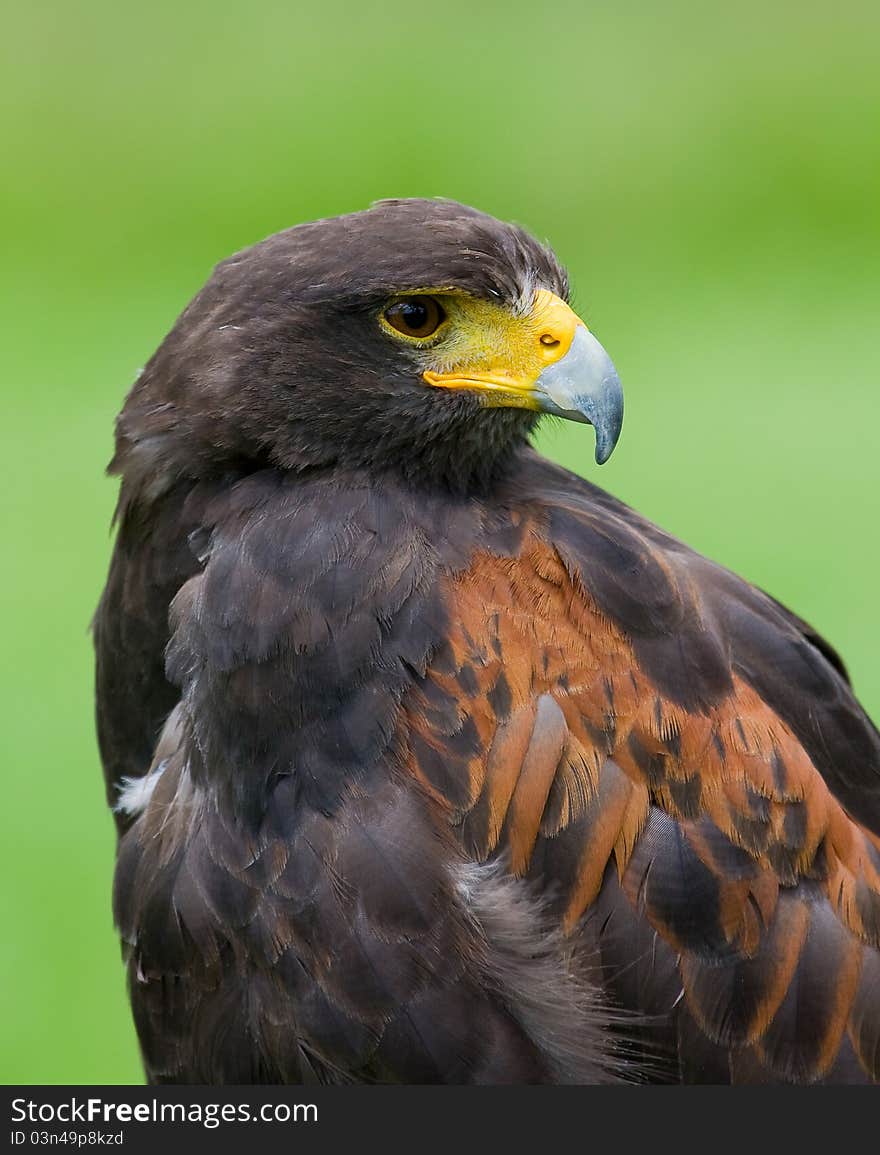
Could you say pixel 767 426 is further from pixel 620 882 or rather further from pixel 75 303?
pixel 620 882

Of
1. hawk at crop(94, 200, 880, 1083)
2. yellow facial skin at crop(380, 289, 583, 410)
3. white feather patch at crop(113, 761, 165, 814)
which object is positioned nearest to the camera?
hawk at crop(94, 200, 880, 1083)

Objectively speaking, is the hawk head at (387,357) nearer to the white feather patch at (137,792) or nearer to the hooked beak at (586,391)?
the hooked beak at (586,391)

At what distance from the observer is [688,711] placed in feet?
9.27

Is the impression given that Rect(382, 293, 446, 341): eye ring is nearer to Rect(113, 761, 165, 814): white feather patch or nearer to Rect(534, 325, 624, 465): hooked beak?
Rect(534, 325, 624, 465): hooked beak

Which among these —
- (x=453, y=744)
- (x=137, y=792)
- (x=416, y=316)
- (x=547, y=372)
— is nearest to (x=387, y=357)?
(x=416, y=316)

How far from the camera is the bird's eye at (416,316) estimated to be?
113 inches

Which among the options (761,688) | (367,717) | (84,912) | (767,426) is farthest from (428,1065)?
(767,426)

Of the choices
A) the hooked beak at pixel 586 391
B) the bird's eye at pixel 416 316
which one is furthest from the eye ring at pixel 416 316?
the hooked beak at pixel 586 391

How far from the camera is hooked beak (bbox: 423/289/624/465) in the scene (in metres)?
2.88

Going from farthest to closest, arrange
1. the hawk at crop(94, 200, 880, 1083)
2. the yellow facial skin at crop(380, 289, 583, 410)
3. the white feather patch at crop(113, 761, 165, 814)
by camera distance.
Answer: the white feather patch at crop(113, 761, 165, 814)
the yellow facial skin at crop(380, 289, 583, 410)
the hawk at crop(94, 200, 880, 1083)

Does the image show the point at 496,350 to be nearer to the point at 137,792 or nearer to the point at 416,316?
the point at 416,316

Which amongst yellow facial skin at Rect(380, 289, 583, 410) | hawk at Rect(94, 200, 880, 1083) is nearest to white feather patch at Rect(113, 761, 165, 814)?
→ hawk at Rect(94, 200, 880, 1083)

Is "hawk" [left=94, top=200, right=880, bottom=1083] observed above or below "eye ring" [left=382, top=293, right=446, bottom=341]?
below

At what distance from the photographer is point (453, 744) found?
2.80m
